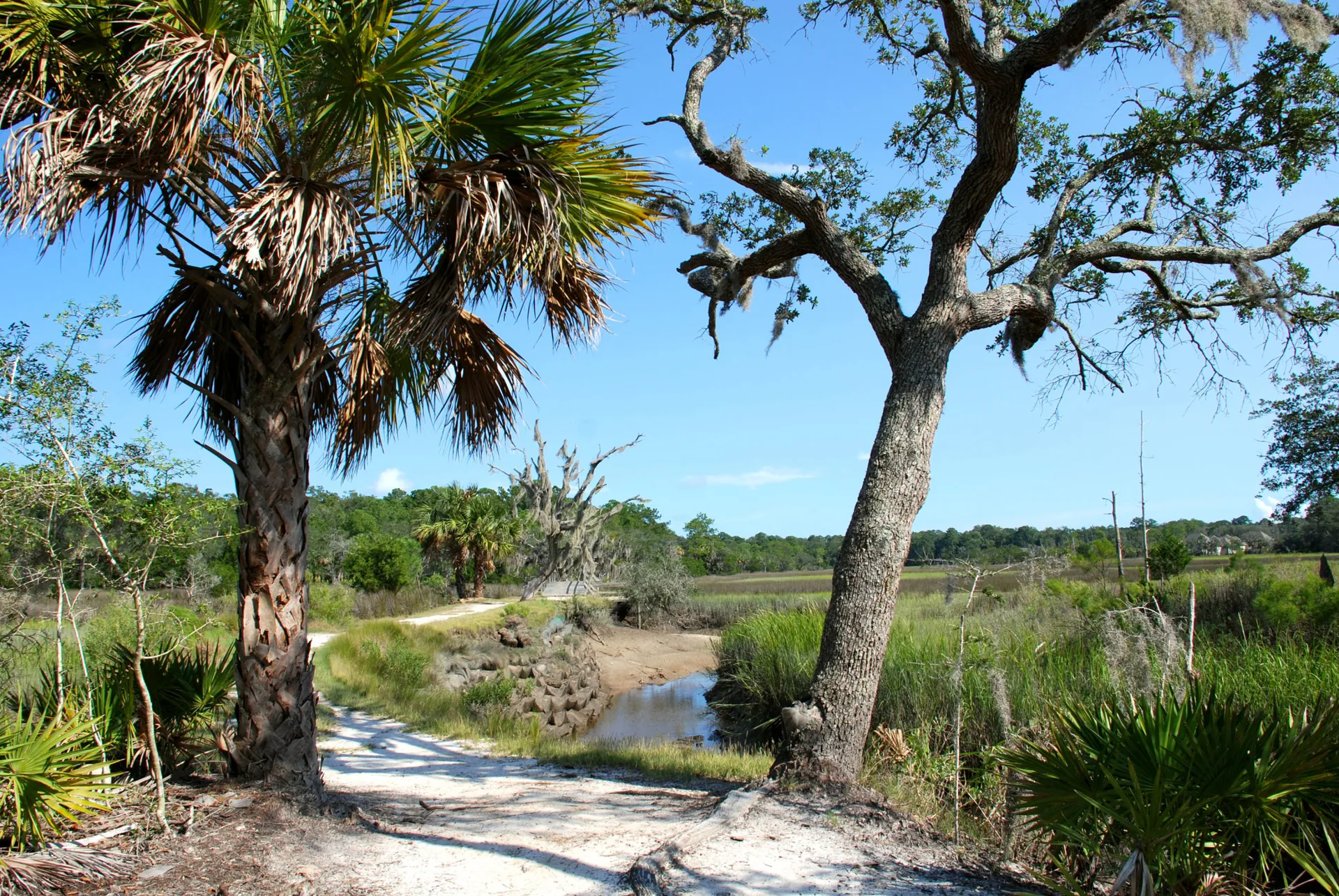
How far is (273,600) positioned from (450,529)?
2733cm

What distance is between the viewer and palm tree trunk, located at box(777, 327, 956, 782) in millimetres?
5844

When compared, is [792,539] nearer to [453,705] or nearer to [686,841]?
[453,705]

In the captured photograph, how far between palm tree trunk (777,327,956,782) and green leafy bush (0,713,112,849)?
4.31 meters

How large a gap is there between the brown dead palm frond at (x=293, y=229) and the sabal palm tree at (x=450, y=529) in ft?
91.7

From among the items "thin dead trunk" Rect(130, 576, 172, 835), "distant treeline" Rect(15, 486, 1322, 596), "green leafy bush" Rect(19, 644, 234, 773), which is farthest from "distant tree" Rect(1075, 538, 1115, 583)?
"thin dead trunk" Rect(130, 576, 172, 835)

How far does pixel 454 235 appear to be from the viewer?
5.13 m

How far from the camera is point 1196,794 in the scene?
350cm

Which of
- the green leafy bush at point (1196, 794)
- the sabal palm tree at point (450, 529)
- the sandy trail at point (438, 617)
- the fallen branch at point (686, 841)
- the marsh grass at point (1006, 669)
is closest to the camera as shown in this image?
the green leafy bush at point (1196, 794)

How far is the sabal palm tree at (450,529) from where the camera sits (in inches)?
1249

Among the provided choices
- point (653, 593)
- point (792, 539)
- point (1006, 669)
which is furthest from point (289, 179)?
point (792, 539)

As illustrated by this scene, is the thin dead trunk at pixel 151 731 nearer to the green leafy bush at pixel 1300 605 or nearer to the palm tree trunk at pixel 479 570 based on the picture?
the green leafy bush at pixel 1300 605

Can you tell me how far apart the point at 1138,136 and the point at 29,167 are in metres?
8.91

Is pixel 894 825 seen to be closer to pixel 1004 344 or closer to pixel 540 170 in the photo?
pixel 540 170

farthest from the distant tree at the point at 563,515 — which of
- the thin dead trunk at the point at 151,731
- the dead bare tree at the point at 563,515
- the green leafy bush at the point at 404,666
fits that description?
the thin dead trunk at the point at 151,731
